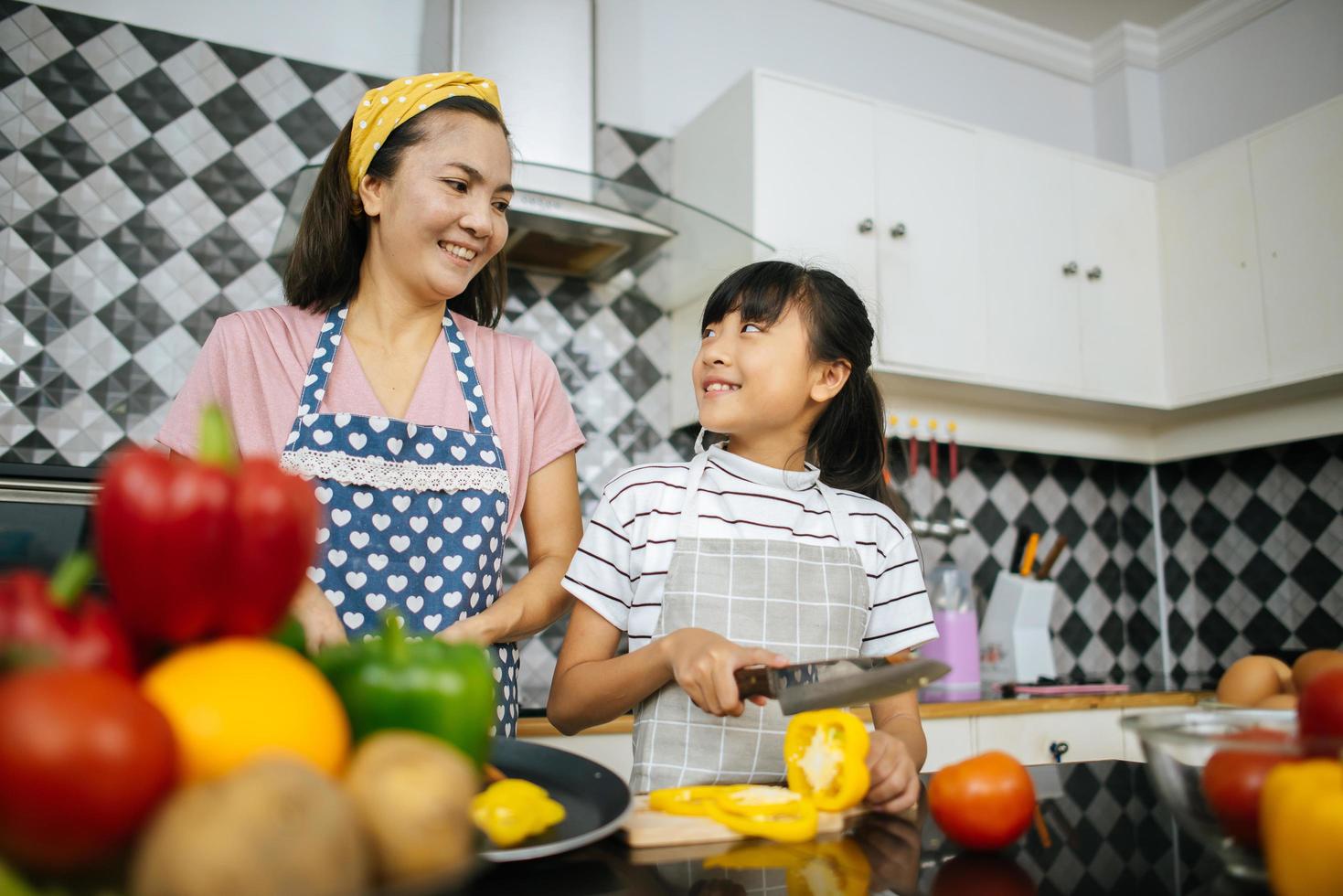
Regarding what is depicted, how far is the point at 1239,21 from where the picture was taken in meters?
2.86

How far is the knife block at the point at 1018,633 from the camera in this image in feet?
8.22

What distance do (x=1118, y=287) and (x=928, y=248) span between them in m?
0.65

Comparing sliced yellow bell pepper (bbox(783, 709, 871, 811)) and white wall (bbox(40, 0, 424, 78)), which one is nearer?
sliced yellow bell pepper (bbox(783, 709, 871, 811))

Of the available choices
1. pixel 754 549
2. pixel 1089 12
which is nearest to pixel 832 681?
pixel 754 549

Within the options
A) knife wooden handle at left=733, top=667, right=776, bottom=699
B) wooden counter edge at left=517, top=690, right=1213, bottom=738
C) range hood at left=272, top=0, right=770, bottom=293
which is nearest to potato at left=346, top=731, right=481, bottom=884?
knife wooden handle at left=733, top=667, right=776, bottom=699

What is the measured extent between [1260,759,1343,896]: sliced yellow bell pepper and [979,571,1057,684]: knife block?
2.14 m

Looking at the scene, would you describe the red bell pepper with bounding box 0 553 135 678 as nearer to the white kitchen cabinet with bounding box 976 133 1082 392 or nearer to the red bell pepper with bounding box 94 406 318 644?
the red bell pepper with bounding box 94 406 318 644

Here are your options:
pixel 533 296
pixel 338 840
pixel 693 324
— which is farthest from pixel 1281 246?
pixel 338 840

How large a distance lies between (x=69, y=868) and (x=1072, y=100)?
3395 mm

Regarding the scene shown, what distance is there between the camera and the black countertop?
517 millimetres

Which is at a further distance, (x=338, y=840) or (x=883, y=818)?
(x=883, y=818)

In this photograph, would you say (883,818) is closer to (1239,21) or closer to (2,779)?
(2,779)

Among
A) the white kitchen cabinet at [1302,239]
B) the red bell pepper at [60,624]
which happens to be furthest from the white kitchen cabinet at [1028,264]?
the red bell pepper at [60,624]

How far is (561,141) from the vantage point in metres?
2.05
